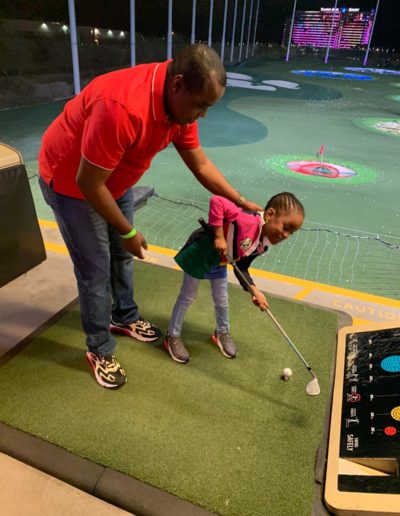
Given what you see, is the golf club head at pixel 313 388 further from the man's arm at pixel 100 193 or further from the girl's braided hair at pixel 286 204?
the man's arm at pixel 100 193

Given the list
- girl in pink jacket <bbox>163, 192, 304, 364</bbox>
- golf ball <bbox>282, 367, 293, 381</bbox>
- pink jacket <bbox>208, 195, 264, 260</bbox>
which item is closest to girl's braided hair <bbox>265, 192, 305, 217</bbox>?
girl in pink jacket <bbox>163, 192, 304, 364</bbox>

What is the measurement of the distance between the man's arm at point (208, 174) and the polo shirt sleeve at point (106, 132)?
600 millimetres

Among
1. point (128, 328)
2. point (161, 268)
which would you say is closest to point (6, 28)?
point (161, 268)

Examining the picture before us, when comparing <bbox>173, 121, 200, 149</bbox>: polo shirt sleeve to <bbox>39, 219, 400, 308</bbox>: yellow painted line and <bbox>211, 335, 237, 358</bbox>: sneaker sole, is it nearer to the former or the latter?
<bbox>211, 335, 237, 358</bbox>: sneaker sole

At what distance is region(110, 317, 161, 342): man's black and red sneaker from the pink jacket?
827 mm

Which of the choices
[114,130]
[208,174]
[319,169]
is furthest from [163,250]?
[319,169]

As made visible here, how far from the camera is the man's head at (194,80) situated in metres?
1.38

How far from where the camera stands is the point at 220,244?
1.89 metres

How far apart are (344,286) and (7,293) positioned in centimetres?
245

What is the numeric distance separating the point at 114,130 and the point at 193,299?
110cm

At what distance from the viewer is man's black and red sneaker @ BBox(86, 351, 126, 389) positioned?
2.10 metres

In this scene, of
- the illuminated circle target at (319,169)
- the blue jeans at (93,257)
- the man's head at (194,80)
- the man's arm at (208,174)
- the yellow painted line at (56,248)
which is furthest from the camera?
the illuminated circle target at (319,169)

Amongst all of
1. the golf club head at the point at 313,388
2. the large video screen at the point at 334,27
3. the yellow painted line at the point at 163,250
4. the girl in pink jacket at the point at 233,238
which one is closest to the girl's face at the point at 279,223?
the girl in pink jacket at the point at 233,238

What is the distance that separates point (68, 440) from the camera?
5.95 feet
